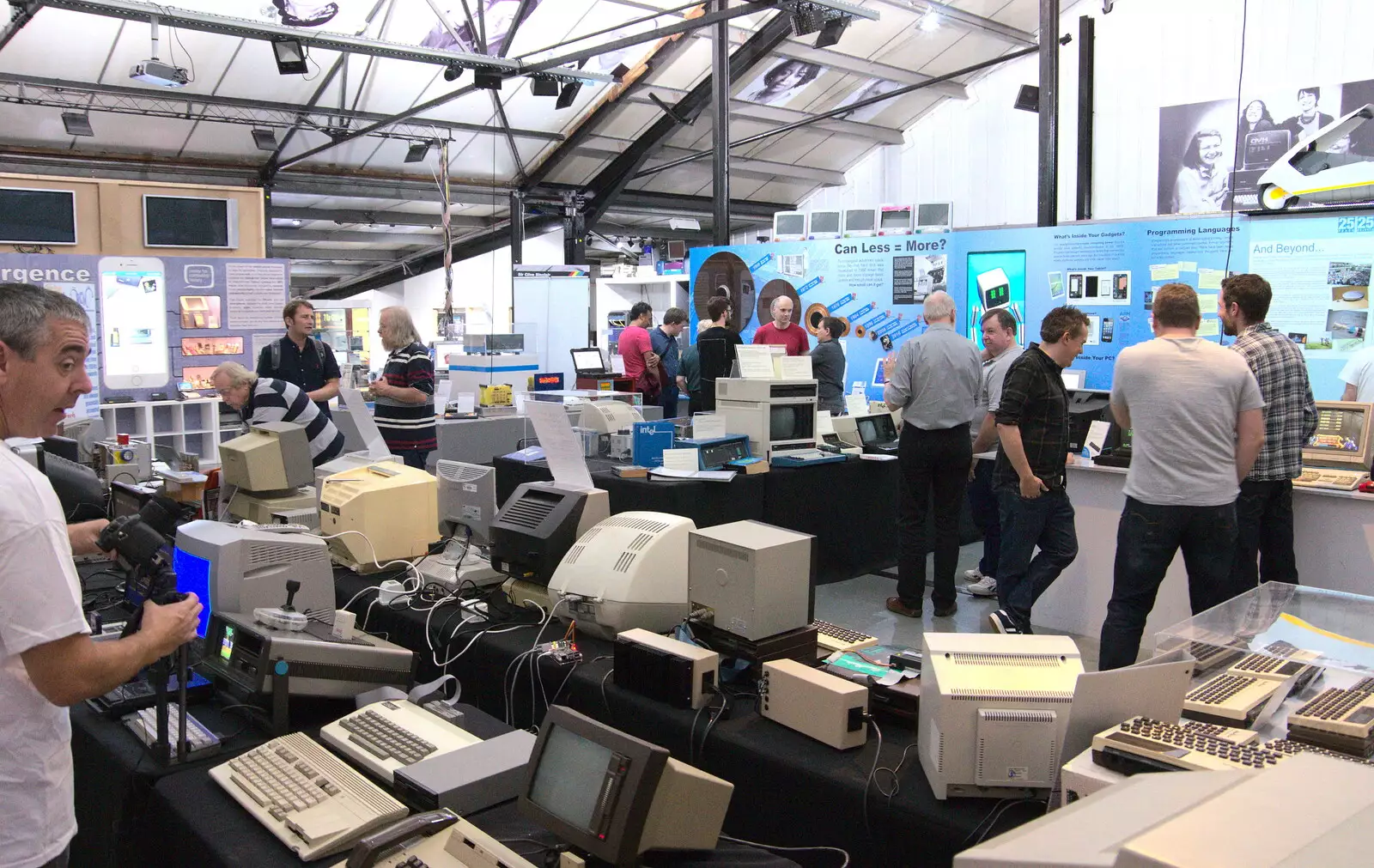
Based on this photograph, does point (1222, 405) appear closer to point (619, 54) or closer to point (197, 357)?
point (197, 357)

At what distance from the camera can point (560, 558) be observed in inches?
107

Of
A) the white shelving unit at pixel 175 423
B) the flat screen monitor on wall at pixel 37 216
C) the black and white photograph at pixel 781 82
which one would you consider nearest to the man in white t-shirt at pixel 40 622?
the white shelving unit at pixel 175 423

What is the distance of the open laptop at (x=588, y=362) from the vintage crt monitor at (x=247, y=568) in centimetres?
767

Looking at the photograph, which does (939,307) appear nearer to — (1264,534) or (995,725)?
(1264,534)

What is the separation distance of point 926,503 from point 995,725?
125 inches

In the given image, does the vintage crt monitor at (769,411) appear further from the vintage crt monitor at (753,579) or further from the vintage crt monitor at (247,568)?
the vintage crt monitor at (247,568)

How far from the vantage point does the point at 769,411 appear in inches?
194

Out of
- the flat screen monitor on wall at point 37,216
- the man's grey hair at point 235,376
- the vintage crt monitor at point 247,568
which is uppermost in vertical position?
the flat screen monitor on wall at point 37,216

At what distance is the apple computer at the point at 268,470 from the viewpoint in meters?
3.42

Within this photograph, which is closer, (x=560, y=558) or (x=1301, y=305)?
(x=560, y=558)

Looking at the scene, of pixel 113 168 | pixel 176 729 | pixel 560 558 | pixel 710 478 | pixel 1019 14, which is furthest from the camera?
pixel 1019 14

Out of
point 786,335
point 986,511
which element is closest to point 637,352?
point 786,335

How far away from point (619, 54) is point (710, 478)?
7752 millimetres

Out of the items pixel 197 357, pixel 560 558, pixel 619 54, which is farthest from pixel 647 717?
pixel 619 54
